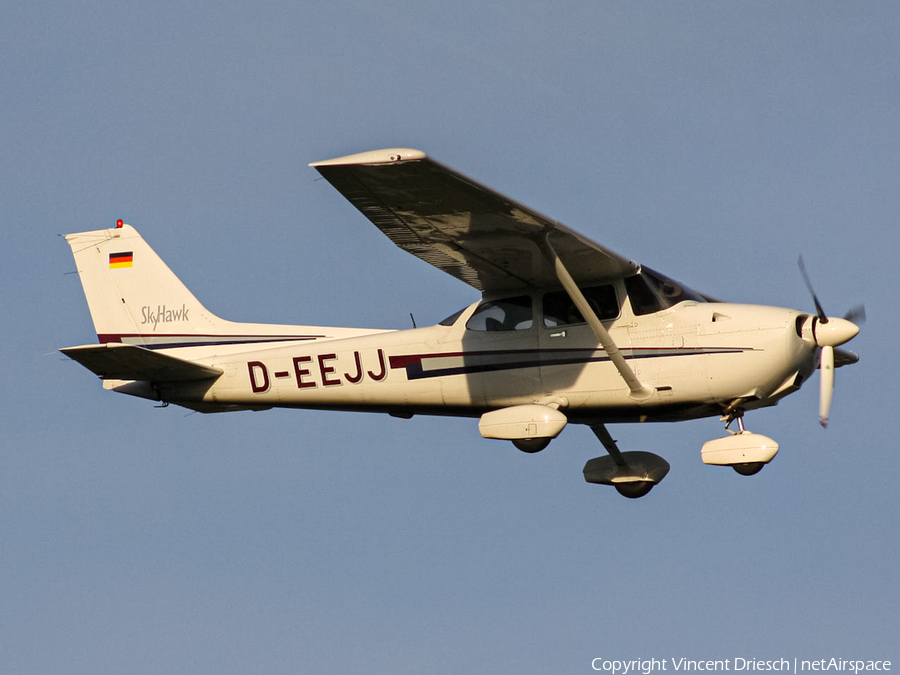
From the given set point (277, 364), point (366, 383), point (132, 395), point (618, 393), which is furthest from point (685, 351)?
point (132, 395)

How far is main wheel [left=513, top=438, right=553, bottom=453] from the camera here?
14531 millimetres

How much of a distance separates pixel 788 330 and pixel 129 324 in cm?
831

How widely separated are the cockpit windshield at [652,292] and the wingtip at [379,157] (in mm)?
3580

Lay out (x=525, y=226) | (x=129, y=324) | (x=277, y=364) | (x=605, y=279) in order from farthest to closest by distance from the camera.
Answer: (x=129, y=324)
(x=277, y=364)
(x=605, y=279)
(x=525, y=226)

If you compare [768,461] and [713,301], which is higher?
[713,301]

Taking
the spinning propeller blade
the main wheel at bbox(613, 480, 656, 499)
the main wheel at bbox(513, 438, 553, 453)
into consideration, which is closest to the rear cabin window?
the main wheel at bbox(513, 438, 553, 453)

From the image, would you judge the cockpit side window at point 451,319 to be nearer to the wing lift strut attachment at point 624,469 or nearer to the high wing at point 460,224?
the high wing at point 460,224

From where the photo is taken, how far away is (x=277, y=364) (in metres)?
16.2

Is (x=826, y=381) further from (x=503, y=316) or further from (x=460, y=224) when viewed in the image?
(x=460, y=224)

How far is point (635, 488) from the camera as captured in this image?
16.4 meters

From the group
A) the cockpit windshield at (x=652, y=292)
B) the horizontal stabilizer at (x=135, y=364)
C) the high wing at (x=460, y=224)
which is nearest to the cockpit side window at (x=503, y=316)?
the high wing at (x=460, y=224)

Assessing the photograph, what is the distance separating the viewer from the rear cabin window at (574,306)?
14883 mm

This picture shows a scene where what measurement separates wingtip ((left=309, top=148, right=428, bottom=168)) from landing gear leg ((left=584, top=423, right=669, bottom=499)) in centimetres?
521

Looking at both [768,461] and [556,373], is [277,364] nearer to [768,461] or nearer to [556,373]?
[556,373]
